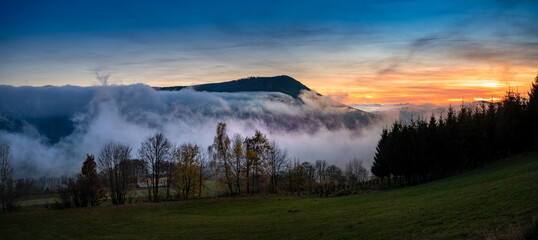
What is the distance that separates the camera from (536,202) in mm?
16125

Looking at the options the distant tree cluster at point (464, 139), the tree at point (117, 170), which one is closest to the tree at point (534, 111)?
the distant tree cluster at point (464, 139)

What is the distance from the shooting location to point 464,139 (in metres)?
54.7

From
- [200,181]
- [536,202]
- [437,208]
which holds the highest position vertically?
[536,202]

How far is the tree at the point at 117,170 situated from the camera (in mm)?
54025

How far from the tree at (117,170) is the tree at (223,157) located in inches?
696

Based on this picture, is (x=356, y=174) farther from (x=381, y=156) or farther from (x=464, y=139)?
(x=464, y=139)

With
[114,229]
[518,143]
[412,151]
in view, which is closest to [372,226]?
[114,229]

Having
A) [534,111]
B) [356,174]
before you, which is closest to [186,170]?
[534,111]

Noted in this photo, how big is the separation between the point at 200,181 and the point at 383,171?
39901 mm

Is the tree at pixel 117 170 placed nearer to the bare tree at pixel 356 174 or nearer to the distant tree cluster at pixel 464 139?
the distant tree cluster at pixel 464 139

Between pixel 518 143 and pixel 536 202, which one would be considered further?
pixel 518 143

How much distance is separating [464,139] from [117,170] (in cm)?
6766

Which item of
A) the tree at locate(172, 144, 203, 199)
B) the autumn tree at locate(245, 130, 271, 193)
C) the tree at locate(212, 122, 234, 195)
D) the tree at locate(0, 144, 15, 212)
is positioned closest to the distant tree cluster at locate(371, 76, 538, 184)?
the autumn tree at locate(245, 130, 271, 193)

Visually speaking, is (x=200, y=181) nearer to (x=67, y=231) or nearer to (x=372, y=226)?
(x=67, y=231)
